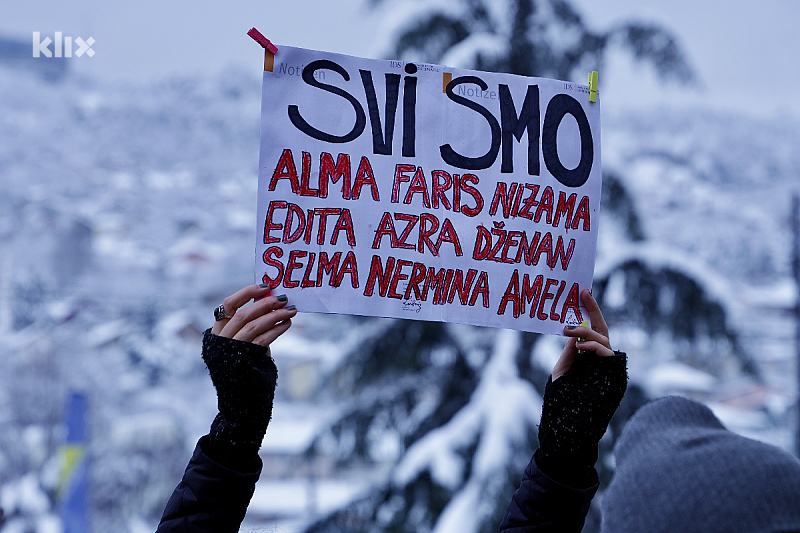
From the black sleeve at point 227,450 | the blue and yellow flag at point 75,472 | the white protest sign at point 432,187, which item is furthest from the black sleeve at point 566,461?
the blue and yellow flag at point 75,472

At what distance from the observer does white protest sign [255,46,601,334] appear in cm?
145

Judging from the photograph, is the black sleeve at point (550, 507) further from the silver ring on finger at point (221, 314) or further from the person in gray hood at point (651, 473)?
the silver ring on finger at point (221, 314)

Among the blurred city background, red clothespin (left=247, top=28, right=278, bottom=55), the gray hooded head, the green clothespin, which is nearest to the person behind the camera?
the gray hooded head

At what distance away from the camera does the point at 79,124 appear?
8.19 metres

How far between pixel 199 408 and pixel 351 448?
288cm

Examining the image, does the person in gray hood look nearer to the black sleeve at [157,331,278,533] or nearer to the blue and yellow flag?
the black sleeve at [157,331,278,533]

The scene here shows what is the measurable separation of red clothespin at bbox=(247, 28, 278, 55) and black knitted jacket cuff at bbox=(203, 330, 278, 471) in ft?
2.05

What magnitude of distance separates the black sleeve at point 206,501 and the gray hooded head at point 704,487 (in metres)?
0.59

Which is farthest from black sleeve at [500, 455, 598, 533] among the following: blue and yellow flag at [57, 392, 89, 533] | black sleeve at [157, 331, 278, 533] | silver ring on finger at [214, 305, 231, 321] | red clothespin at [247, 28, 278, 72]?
blue and yellow flag at [57, 392, 89, 533]

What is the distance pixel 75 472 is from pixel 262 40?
6.93 m

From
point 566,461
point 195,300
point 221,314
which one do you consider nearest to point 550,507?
point 566,461

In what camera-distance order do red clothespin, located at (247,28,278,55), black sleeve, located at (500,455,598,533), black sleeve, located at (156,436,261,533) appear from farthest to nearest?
red clothespin, located at (247,28,278,55)
black sleeve, located at (500,455,598,533)
black sleeve, located at (156,436,261,533)

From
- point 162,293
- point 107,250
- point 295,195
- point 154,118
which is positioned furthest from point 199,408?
point 295,195

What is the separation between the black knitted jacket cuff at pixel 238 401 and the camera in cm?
113
